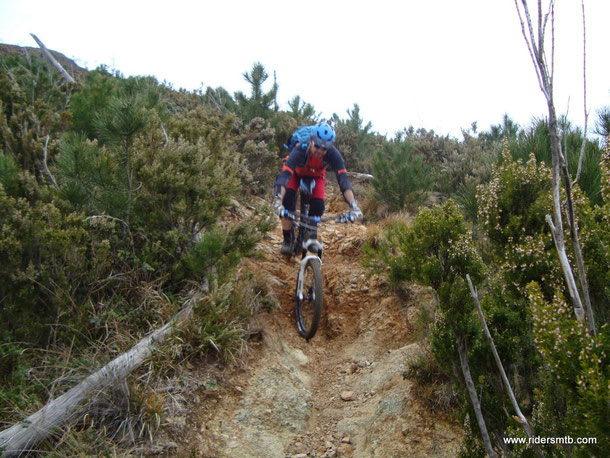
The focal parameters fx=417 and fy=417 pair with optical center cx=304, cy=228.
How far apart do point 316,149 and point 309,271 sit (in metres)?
1.67

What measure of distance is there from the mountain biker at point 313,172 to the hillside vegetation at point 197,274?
606 mm

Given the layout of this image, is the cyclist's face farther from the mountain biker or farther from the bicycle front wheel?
the bicycle front wheel

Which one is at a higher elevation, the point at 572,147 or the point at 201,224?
the point at 572,147

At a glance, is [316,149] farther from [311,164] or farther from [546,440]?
[546,440]

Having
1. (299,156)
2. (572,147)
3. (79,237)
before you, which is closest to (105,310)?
(79,237)

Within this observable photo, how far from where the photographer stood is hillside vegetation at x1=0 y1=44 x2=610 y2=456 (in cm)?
258

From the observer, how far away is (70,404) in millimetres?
3209

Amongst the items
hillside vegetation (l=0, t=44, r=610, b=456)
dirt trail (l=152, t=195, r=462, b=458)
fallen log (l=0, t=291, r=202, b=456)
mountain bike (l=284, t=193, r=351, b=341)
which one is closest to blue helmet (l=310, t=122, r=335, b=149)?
mountain bike (l=284, t=193, r=351, b=341)

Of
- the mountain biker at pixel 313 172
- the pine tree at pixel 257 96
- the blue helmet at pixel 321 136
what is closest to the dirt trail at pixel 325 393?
the mountain biker at pixel 313 172

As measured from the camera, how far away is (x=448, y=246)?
3121 mm

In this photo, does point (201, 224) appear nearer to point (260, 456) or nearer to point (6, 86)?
point (260, 456)

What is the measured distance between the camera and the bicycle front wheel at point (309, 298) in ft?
17.0

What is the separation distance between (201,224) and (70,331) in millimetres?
1857

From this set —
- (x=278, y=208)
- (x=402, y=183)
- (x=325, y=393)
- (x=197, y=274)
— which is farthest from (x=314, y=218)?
(x=402, y=183)
